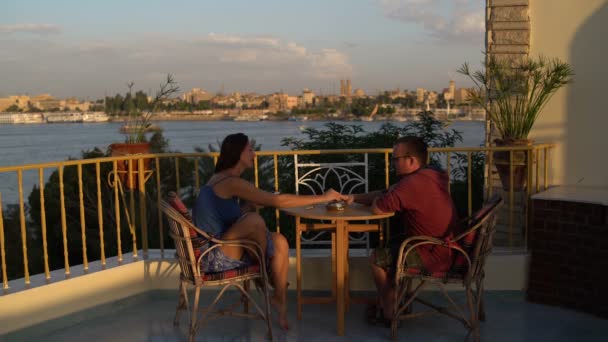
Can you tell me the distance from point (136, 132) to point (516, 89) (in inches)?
136

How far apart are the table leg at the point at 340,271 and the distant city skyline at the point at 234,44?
8.09 m

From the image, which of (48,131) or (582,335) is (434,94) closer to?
(582,335)

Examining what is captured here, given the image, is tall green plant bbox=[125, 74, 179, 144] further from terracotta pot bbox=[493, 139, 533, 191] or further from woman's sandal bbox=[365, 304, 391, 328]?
terracotta pot bbox=[493, 139, 533, 191]

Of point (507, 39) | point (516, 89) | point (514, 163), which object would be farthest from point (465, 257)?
point (507, 39)

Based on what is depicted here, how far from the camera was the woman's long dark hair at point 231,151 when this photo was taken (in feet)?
12.1

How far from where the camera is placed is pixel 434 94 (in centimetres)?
1155

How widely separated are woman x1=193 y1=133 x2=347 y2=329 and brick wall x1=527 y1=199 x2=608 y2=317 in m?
1.66

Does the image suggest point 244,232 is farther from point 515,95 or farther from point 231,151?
point 515,95

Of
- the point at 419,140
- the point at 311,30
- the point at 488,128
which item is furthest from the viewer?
the point at 311,30

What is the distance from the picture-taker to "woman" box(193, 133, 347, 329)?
3590mm

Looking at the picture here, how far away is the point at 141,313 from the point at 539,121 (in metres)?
3.90

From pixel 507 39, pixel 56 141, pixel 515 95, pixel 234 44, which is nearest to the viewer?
pixel 515 95

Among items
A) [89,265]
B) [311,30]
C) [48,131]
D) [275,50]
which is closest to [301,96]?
[311,30]

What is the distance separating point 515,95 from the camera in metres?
5.37
